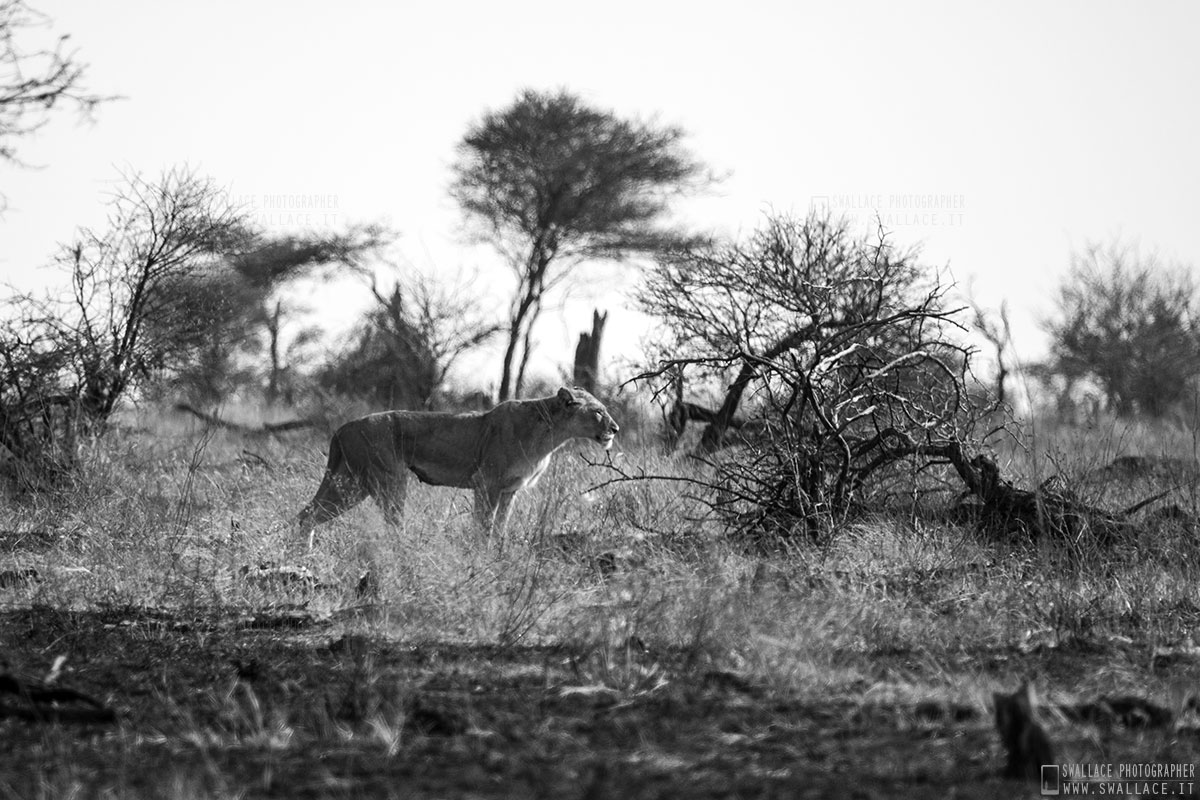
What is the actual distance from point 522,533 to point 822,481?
198 centimetres

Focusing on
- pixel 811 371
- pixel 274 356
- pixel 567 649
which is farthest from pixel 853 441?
pixel 274 356

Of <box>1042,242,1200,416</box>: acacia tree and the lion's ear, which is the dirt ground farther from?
<box>1042,242,1200,416</box>: acacia tree

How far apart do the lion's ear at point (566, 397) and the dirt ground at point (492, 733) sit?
14.7ft

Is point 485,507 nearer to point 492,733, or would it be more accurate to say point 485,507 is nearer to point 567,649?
point 567,649

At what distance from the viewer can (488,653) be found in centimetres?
598

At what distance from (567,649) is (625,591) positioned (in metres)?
1.16

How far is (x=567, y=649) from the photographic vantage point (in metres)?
6.04

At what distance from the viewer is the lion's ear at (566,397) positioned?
410 inches

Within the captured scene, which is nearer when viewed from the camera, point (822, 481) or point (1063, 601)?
point (1063, 601)

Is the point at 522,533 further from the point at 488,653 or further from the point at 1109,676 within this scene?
the point at 1109,676

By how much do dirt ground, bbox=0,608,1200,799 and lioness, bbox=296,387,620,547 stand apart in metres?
3.92

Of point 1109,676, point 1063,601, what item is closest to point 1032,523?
point 1063,601

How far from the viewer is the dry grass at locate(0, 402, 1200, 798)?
169 inches

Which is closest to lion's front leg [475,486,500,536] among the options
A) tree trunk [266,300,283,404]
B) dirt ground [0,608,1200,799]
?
dirt ground [0,608,1200,799]
